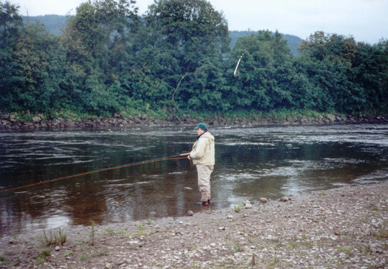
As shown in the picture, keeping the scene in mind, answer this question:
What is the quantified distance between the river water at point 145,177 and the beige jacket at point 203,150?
3.94 feet

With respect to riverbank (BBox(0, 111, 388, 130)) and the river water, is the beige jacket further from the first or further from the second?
riverbank (BBox(0, 111, 388, 130))

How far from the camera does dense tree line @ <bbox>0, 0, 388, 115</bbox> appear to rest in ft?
128

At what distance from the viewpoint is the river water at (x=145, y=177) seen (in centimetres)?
873

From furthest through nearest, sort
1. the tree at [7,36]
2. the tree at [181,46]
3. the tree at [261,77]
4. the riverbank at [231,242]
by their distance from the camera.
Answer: the tree at [261,77] < the tree at [181,46] < the tree at [7,36] < the riverbank at [231,242]

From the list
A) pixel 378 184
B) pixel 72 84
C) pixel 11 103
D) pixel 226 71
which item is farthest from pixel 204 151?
pixel 226 71

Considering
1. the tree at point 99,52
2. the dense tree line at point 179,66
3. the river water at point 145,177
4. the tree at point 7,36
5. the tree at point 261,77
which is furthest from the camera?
the tree at point 261,77

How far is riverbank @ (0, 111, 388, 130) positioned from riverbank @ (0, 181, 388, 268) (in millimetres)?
30750

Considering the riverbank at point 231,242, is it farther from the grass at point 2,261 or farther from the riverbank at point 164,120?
the riverbank at point 164,120

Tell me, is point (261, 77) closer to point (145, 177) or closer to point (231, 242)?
point (145, 177)

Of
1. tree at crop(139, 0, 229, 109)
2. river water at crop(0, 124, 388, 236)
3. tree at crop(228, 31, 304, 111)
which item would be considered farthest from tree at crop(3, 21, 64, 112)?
tree at crop(228, 31, 304, 111)

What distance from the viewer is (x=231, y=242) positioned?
6.24 m

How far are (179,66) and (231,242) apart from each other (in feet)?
146

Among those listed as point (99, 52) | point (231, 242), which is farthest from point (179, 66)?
point (231, 242)

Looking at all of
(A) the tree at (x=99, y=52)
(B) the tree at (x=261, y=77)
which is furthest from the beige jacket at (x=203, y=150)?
(B) the tree at (x=261, y=77)
